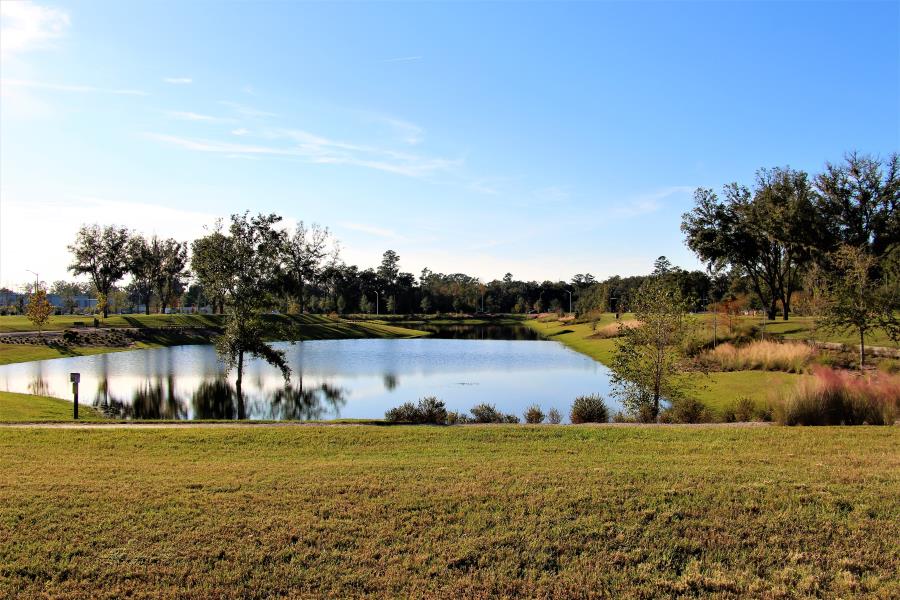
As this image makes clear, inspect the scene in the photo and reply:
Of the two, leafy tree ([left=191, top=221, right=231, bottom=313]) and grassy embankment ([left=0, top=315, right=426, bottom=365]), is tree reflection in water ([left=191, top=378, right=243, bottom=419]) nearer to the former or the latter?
leafy tree ([left=191, top=221, right=231, bottom=313])

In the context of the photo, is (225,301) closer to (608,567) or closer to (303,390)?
(303,390)

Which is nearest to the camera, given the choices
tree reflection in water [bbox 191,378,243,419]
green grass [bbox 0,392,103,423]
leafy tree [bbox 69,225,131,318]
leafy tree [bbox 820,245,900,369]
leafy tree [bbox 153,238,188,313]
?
green grass [bbox 0,392,103,423]

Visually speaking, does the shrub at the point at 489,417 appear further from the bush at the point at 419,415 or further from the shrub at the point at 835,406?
the shrub at the point at 835,406

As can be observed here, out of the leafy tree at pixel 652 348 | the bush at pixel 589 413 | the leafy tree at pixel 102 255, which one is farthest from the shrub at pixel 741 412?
the leafy tree at pixel 102 255

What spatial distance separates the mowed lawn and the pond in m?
11.3

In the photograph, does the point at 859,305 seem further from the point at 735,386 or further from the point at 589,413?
the point at 589,413

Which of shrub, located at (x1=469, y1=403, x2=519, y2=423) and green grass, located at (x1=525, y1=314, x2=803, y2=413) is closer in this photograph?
shrub, located at (x1=469, y1=403, x2=519, y2=423)

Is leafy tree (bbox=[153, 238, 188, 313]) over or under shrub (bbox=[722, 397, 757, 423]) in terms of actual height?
over

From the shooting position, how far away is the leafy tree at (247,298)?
25.1 metres

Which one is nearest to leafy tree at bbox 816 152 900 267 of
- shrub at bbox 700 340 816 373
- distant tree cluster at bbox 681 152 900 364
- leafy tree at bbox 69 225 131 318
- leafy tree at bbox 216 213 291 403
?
distant tree cluster at bbox 681 152 900 364

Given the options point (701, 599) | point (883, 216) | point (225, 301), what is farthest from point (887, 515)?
point (883, 216)

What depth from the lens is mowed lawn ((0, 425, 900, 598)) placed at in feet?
17.3

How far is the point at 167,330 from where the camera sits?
6009 cm

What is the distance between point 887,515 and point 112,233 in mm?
75718
